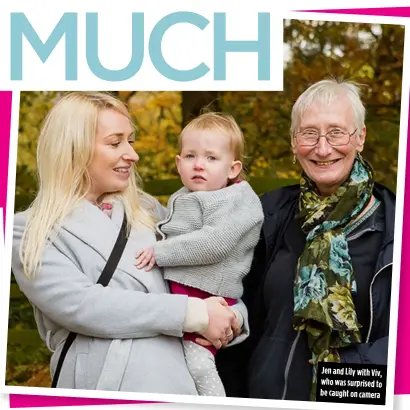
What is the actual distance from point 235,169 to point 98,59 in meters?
0.94

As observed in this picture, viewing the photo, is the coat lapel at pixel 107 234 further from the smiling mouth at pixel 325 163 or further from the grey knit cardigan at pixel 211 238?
the smiling mouth at pixel 325 163

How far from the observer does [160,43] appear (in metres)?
4.18

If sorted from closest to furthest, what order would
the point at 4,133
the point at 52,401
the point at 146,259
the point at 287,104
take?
the point at 146,259 → the point at 287,104 → the point at 52,401 → the point at 4,133

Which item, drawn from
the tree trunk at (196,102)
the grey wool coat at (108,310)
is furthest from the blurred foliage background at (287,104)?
the grey wool coat at (108,310)

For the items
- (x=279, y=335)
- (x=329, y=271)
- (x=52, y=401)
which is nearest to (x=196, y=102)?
(x=329, y=271)

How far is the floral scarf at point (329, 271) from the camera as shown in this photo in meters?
3.74

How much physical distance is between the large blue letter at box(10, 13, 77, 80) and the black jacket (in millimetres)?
1209

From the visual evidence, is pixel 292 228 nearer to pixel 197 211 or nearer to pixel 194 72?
pixel 197 211

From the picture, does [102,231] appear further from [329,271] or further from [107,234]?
[329,271]

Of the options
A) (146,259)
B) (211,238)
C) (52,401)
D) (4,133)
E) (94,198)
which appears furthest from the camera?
(4,133)

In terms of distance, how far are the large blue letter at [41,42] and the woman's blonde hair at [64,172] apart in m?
0.33

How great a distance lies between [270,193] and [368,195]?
1.59 ft

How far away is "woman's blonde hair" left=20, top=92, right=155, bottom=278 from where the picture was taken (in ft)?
12.7

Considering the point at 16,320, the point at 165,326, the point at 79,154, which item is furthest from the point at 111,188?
the point at 16,320
